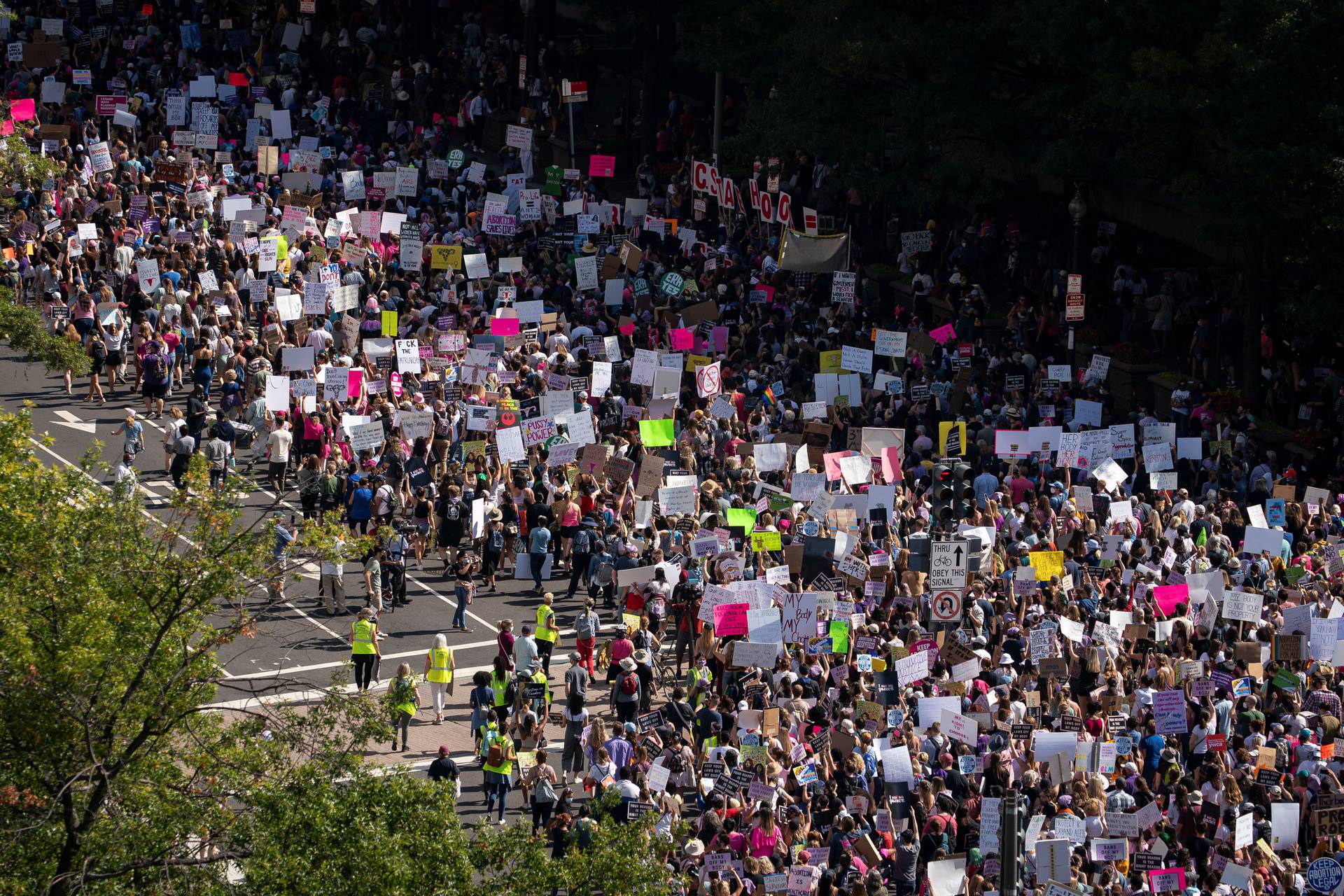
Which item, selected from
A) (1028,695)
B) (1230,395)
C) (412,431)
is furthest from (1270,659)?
(412,431)

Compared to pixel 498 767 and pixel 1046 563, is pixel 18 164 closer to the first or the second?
pixel 498 767

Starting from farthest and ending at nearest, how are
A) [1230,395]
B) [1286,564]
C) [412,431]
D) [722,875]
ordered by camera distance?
[1230,395] < [412,431] < [1286,564] < [722,875]

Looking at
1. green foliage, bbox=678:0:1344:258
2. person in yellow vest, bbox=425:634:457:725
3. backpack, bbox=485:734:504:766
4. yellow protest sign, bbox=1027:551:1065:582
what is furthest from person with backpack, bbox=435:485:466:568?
green foliage, bbox=678:0:1344:258

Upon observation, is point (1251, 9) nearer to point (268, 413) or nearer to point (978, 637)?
point (978, 637)

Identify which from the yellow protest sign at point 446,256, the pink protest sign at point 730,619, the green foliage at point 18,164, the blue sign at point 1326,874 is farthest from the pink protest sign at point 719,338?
the blue sign at point 1326,874

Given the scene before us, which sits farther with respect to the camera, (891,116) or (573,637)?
(891,116)

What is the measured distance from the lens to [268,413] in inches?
1265

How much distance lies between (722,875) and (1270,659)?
25.8 feet

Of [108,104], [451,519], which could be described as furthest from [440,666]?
[108,104]

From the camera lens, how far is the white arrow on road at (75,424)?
33.5 m

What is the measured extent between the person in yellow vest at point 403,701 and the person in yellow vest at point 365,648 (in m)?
0.71

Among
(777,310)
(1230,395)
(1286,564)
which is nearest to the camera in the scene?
(1286,564)

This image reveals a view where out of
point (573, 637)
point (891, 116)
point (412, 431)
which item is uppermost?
point (891, 116)

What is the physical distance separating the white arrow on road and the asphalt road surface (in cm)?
2
